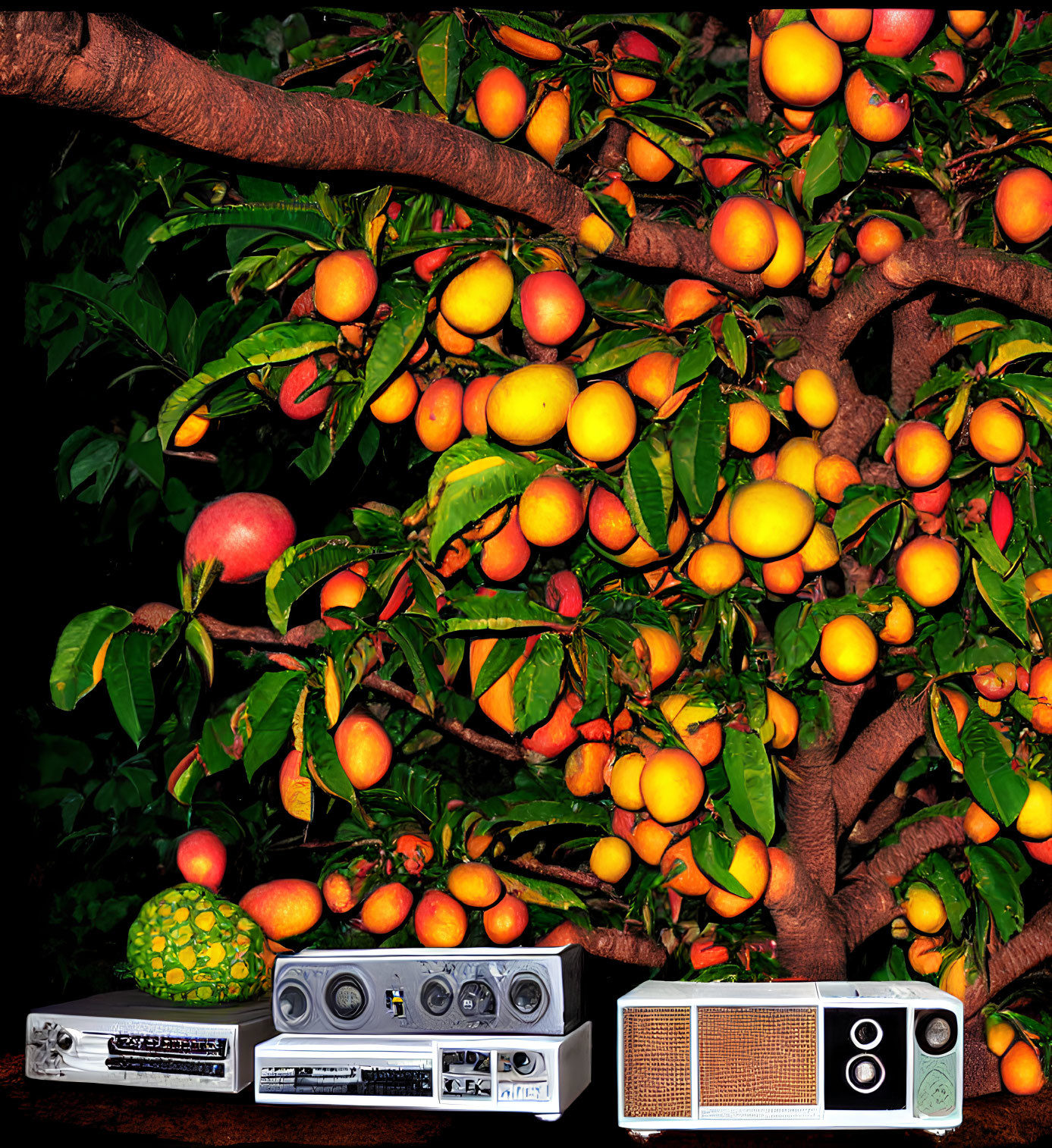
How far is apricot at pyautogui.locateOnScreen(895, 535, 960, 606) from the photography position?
1.18 meters

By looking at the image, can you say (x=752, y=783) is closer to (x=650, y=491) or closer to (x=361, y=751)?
(x=650, y=491)

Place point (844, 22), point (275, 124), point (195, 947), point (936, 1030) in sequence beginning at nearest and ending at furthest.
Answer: point (275, 124) → point (844, 22) → point (936, 1030) → point (195, 947)

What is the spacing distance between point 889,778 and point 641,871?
0.51m

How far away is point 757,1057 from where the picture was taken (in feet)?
3.85

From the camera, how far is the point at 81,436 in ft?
4.95

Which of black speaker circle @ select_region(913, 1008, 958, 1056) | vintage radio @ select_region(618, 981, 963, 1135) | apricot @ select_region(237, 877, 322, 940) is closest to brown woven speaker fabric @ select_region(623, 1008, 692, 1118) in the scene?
vintage radio @ select_region(618, 981, 963, 1135)

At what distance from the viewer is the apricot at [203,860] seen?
145cm

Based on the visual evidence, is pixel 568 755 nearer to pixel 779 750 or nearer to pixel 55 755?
pixel 779 750

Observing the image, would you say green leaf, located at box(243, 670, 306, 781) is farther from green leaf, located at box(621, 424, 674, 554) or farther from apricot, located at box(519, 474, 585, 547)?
green leaf, located at box(621, 424, 674, 554)

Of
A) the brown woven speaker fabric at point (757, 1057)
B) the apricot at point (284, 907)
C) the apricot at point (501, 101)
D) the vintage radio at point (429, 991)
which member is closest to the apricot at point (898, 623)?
the brown woven speaker fabric at point (757, 1057)

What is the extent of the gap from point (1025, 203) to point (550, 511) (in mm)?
614

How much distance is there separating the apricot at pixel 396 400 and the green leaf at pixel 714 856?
60cm

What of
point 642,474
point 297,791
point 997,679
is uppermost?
point 642,474

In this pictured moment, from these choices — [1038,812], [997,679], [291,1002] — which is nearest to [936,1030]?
[1038,812]
